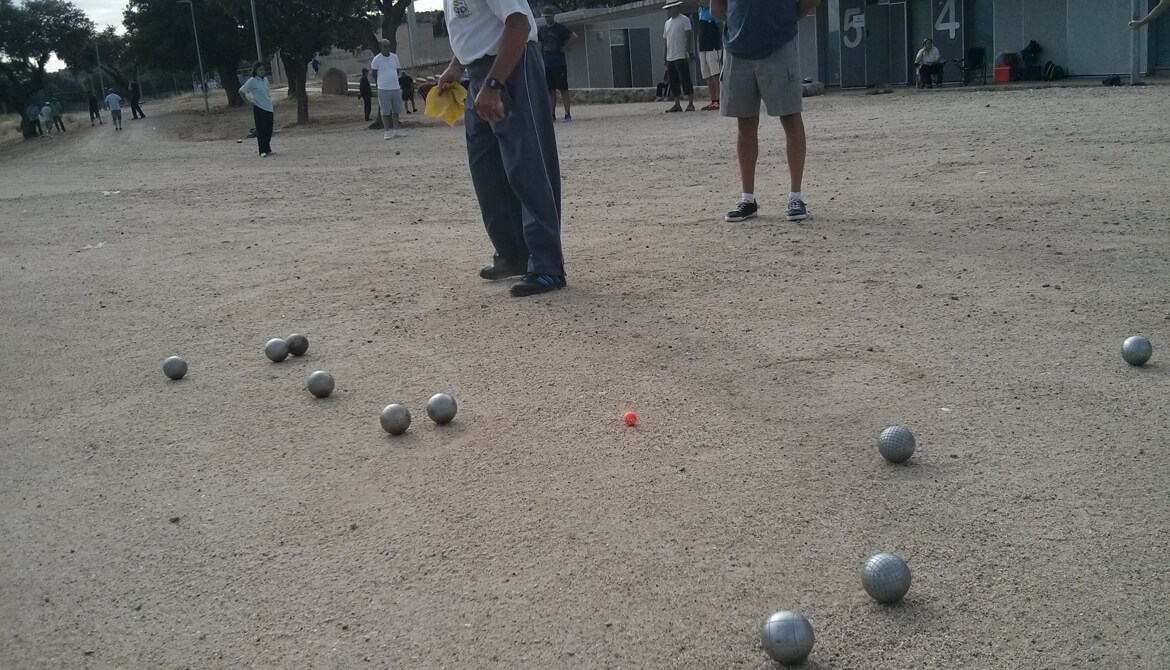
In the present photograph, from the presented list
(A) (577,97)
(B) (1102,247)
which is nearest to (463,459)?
(B) (1102,247)

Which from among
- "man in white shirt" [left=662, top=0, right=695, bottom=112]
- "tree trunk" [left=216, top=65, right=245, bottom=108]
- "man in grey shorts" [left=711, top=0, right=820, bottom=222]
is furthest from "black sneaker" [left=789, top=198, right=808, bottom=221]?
"tree trunk" [left=216, top=65, right=245, bottom=108]

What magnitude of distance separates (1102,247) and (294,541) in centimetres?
503

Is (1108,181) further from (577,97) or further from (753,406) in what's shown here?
(577,97)

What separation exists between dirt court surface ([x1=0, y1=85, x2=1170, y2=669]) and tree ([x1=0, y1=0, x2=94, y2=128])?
61.6m

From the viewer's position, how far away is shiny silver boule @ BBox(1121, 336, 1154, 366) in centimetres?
433

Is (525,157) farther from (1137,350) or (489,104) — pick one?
(1137,350)

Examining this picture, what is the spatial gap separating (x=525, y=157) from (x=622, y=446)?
2.81m

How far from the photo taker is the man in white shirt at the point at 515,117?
608cm

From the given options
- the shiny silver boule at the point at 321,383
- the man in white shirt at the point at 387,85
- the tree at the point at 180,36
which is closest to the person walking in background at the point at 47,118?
the tree at the point at 180,36

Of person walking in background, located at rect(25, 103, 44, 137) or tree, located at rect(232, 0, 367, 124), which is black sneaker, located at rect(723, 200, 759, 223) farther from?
person walking in background, located at rect(25, 103, 44, 137)

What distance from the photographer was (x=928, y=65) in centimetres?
2612

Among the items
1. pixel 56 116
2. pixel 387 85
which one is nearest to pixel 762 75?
pixel 387 85

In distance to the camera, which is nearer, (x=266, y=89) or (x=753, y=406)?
(x=753, y=406)

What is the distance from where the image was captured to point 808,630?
2.54 m
